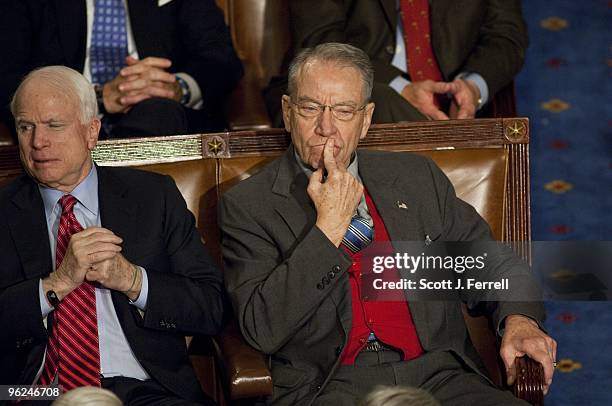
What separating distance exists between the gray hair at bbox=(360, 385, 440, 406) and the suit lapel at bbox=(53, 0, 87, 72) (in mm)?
2011

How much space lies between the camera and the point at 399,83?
11.6 feet

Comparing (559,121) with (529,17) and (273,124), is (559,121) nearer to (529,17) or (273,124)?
(529,17)

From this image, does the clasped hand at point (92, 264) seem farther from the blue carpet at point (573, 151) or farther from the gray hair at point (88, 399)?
the blue carpet at point (573, 151)

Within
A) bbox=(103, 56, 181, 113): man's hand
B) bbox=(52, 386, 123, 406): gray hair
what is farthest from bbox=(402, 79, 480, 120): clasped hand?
bbox=(52, 386, 123, 406): gray hair

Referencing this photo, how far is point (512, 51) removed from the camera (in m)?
3.61

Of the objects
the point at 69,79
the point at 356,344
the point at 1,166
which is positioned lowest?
the point at 356,344

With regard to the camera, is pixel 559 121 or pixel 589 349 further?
pixel 559 121

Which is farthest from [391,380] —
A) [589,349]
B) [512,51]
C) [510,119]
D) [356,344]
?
[512,51]

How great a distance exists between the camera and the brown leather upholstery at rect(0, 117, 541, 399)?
118 inches

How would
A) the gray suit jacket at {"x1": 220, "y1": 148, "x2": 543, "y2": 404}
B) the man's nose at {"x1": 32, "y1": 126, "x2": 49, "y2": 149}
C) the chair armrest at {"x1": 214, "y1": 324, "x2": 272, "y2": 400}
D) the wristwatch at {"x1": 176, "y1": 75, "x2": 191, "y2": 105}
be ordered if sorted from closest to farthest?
1. the chair armrest at {"x1": 214, "y1": 324, "x2": 272, "y2": 400}
2. the gray suit jacket at {"x1": 220, "y1": 148, "x2": 543, "y2": 404}
3. the man's nose at {"x1": 32, "y1": 126, "x2": 49, "y2": 149}
4. the wristwatch at {"x1": 176, "y1": 75, "x2": 191, "y2": 105}

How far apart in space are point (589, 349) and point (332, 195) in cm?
129

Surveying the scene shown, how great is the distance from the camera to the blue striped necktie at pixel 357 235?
265cm

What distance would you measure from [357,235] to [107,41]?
1.28 meters

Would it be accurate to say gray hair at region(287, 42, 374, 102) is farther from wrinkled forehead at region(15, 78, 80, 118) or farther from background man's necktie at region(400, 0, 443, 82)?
background man's necktie at region(400, 0, 443, 82)
